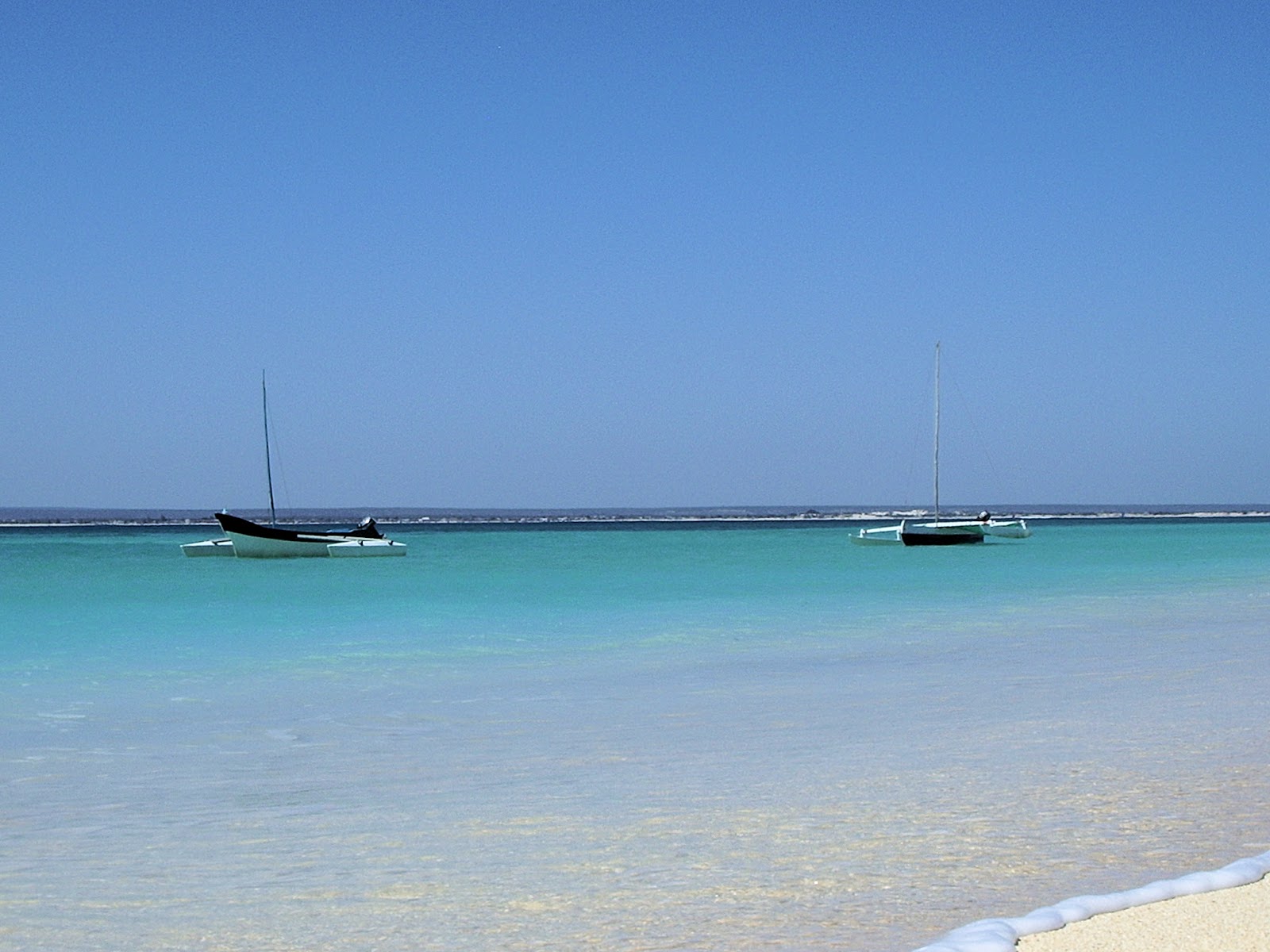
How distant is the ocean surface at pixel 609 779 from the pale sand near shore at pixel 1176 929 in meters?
0.36

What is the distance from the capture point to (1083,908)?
3711mm

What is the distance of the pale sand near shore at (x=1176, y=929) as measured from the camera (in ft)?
10.9

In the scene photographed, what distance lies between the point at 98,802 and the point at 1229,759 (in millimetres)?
5313

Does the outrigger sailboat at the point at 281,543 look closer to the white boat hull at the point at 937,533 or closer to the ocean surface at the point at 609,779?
the white boat hull at the point at 937,533

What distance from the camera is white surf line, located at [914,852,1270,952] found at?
11.3 ft

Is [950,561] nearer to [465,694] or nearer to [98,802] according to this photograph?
[465,694]

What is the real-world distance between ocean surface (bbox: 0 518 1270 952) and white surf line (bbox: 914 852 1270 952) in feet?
0.67

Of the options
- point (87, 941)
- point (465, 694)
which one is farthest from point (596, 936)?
point (465, 694)

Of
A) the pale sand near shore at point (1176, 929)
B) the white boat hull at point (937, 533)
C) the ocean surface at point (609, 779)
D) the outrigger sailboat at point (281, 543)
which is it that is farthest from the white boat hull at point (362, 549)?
the pale sand near shore at point (1176, 929)

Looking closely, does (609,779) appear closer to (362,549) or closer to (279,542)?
(362,549)

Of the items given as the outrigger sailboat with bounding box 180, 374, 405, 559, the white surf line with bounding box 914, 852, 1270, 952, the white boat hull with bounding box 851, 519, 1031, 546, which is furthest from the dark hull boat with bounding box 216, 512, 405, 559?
the white surf line with bounding box 914, 852, 1270, 952

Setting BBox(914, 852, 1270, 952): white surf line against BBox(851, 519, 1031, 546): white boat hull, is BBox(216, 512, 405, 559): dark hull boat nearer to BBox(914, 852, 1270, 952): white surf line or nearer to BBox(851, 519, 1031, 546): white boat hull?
BBox(851, 519, 1031, 546): white boat hull

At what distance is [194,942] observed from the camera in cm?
388

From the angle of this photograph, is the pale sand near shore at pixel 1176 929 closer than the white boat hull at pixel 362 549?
Yes
